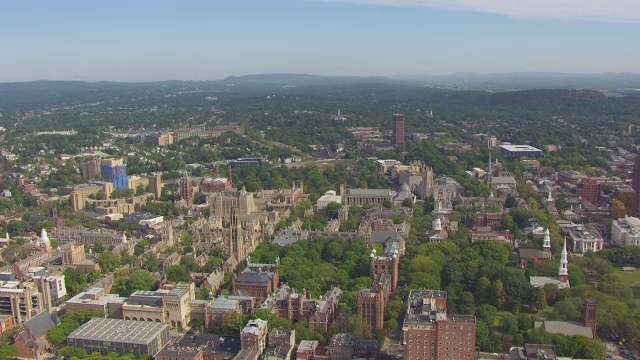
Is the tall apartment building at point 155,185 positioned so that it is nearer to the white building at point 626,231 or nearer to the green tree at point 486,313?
the green tree at point 486,313

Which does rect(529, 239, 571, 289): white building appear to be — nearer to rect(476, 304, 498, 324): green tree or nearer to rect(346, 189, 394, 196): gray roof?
rect(476, 304, 498, 324): green tree

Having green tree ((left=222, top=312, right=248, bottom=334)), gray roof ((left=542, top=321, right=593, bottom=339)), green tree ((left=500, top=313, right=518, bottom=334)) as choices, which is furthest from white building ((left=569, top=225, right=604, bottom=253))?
green tree ((left=222, top=312, right=248, bottom=334))

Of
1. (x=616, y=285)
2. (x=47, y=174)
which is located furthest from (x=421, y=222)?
(x=47, y=174)

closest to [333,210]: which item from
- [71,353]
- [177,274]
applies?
[177,274]

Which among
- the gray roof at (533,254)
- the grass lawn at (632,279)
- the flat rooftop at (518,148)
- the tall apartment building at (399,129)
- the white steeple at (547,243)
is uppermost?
the tall apartment building at (399,129)

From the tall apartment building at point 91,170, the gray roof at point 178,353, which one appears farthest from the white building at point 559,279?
the tall apartment building at point 91,170

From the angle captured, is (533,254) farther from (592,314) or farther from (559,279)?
(592,314)
